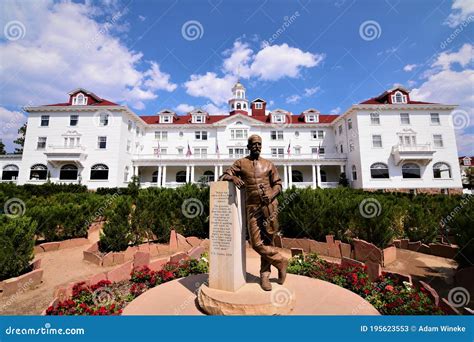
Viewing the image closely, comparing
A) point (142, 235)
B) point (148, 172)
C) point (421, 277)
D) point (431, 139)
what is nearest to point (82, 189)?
point (148, 172)

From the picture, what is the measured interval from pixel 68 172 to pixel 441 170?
→ 47171mm

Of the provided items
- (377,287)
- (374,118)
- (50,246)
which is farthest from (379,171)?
(50,246)

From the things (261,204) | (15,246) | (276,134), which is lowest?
(15,246)

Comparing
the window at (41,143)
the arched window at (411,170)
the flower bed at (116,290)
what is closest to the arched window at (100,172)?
the window at (41,143)

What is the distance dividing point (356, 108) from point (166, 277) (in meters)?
31.9

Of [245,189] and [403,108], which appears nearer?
[245,189]

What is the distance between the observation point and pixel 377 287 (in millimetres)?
5168

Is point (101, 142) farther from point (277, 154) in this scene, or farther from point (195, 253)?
point (195, 253)

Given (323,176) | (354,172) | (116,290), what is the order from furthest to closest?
(323,176) → (354,172) → (116,290)

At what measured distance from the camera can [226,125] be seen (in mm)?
37062

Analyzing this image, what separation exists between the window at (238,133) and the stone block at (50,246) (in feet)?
94.4

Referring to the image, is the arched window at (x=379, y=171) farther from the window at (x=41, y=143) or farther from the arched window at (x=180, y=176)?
the window at (x=41, y=143)

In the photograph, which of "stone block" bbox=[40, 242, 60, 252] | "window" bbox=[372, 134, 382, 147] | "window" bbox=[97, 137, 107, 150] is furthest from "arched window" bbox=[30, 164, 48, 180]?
"window" bbox=[372, 134, 382, 147]

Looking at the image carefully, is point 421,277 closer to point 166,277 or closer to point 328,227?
point 328,227
